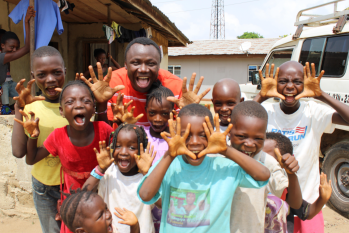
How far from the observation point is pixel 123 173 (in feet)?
5.89

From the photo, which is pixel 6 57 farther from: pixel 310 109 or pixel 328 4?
pixel 328 4

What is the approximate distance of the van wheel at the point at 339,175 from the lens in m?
3.55

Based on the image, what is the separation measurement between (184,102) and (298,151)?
3.36 feet

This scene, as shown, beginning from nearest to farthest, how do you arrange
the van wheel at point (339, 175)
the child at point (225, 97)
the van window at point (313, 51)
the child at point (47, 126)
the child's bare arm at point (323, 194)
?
the child's bare arm at point (323, 194) < the child at point (47, 126) < the child at point (225, 97) < the van wheel at point (339, 175) < the van window at point (313, 51)

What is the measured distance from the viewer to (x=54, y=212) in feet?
6.71

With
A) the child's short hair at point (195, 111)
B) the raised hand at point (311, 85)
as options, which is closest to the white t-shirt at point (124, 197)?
the child's short hair at point (195, 111)

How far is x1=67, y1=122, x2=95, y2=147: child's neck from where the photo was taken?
1879mm

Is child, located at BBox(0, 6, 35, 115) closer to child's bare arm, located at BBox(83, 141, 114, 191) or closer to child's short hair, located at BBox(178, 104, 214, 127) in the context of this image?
child's bare arm, located at BBox(83, 141, 114, 191)

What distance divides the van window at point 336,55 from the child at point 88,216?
11.8 ft

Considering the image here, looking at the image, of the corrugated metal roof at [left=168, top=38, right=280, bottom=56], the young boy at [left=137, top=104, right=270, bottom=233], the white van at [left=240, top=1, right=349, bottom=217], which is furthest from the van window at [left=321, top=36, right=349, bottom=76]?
the corrugated metal roof at [left=168, top=38, right=280, bottom=56]

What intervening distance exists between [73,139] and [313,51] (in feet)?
12.3

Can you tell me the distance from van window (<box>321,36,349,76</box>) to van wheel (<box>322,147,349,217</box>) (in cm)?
111

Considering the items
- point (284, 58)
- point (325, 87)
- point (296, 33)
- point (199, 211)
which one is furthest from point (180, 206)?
point (284, 58)

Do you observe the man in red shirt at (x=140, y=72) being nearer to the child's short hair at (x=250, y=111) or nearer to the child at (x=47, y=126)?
the child at (x=47, y=126)
